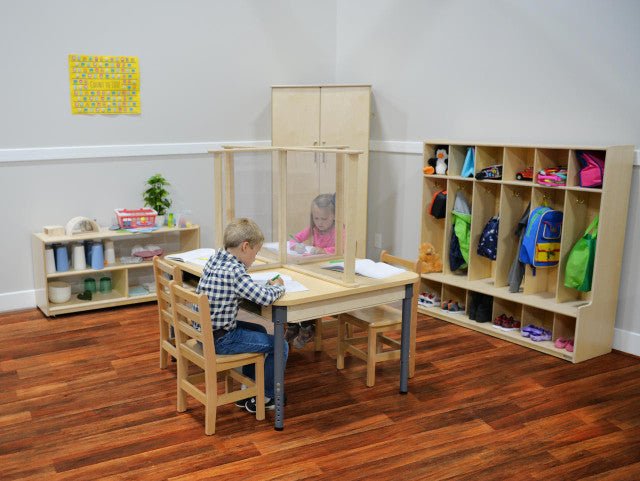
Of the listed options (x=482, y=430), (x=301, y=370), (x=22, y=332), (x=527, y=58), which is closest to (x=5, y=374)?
(x=22, y=332)

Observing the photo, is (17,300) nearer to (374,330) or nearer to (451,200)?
(374,330)

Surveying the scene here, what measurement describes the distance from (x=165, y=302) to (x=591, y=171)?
2.64m

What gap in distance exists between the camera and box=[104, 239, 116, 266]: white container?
5.32 m

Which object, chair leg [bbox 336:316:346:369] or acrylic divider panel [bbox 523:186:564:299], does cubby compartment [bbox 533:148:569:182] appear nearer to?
acrylic divider panel [bbox 523:186:564:299]

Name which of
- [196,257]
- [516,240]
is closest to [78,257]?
[196,257]

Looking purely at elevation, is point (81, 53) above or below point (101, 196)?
above

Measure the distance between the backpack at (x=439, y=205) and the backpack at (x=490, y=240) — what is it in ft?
1.29

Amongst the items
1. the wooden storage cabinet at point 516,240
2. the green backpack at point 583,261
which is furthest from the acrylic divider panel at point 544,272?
the green backpack at point 583,261

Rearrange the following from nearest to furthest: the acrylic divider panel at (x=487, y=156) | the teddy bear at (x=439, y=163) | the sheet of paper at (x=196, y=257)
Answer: the sheet of paper at (x=196, y=257) < the acrylic divider panel at (x=487, y=156) < the teddy bear at (x=439, y=163)

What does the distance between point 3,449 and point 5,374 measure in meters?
0.97

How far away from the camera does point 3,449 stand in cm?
314

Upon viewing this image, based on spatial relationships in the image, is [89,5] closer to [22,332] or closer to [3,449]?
[22,332]

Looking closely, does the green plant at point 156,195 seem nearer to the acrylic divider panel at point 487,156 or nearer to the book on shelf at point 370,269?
the book on shelf at point 370,269

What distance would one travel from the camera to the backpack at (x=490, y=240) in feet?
15.8
